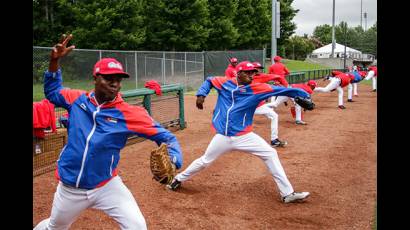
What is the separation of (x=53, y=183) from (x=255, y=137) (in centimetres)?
324

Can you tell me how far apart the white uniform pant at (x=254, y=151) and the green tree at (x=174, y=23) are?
23.9m

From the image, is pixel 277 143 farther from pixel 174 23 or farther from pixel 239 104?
pixel 174 23

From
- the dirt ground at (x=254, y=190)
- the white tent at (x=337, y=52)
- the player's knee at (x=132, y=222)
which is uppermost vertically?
the white tent at (x=337, y=52)

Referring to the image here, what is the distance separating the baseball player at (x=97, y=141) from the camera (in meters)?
3.70

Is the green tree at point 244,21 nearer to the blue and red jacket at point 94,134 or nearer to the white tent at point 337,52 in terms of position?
the white tent at point 337,52

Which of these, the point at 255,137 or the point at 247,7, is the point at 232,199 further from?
the point at 247,7

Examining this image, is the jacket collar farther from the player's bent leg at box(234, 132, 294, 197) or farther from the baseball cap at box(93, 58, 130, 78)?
the player's bent leg at box(234, 132, 294, 197)

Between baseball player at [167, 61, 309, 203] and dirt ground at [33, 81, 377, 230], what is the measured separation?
0.38 metres

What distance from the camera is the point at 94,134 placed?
12.1 feet

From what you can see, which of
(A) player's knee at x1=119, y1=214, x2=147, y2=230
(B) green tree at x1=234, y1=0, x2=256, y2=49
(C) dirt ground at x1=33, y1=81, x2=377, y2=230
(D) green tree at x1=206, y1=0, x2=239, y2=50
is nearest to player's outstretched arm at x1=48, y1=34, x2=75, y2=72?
(A) player's knee at x1=119, y1=214, x2=147, y2=230

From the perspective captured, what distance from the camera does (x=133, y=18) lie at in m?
26.3

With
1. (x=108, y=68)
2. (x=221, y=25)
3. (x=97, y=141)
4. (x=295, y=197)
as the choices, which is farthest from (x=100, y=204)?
(x=221, y=25)


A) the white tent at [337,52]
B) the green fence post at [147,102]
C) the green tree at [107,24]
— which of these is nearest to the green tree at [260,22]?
the green tree at [107,24]

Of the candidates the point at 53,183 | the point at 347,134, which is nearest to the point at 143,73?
the point at 347,134
